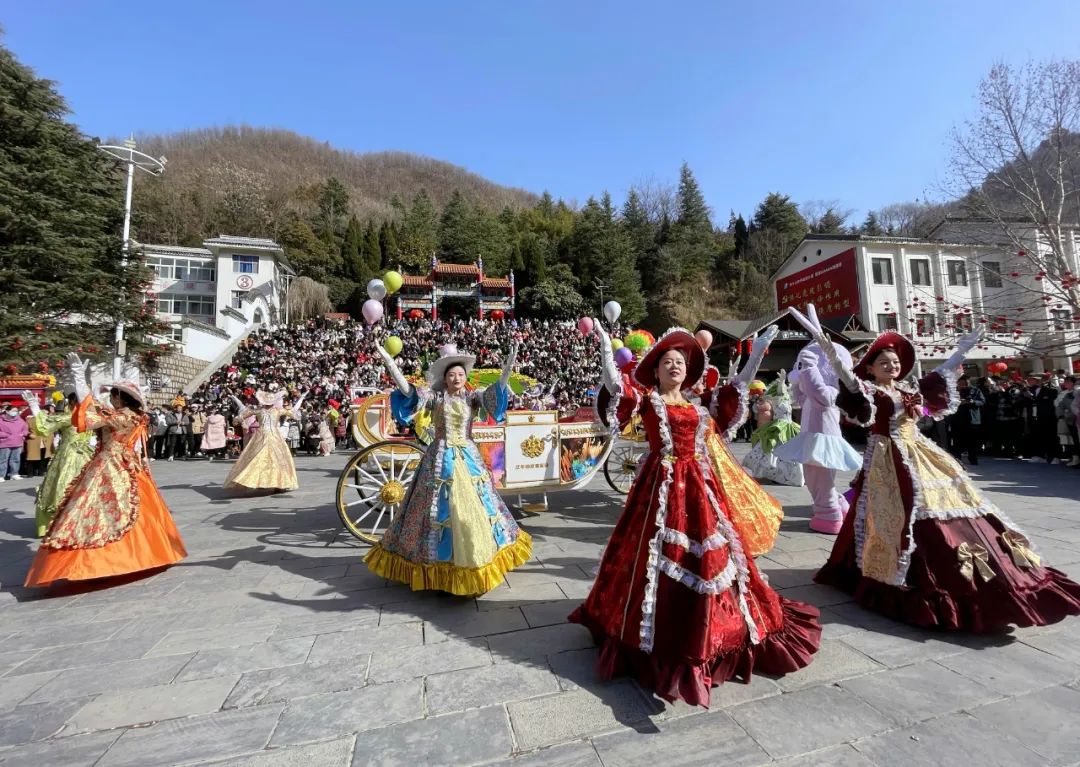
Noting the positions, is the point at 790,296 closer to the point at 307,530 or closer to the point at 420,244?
the point at 307,530

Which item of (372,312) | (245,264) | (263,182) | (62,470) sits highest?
(263,182)

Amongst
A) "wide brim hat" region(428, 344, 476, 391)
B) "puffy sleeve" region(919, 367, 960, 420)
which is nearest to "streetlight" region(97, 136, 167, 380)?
"wide brim hat" region(428, 344, 476, 391)

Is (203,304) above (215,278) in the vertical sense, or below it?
below

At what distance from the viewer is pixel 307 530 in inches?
226

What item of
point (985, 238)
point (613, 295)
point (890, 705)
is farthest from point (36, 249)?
point (613, 295)

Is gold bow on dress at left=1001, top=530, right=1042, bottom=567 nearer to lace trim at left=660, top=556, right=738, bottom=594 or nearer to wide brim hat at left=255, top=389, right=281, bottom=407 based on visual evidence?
lace trim at left=660, top=556, right=738, bottom=594

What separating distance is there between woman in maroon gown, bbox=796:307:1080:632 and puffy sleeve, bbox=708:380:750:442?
0.64 metres

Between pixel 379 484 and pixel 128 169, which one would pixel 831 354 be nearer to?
pixel 379 484

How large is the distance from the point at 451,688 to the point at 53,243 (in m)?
21.6

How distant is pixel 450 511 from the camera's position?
3.49 meters

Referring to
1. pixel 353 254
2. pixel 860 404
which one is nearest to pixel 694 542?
pixel 860 404

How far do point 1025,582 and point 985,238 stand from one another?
433 inches

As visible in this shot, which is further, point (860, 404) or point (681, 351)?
point (860, 404)

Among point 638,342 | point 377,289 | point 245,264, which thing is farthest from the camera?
point 245,264
